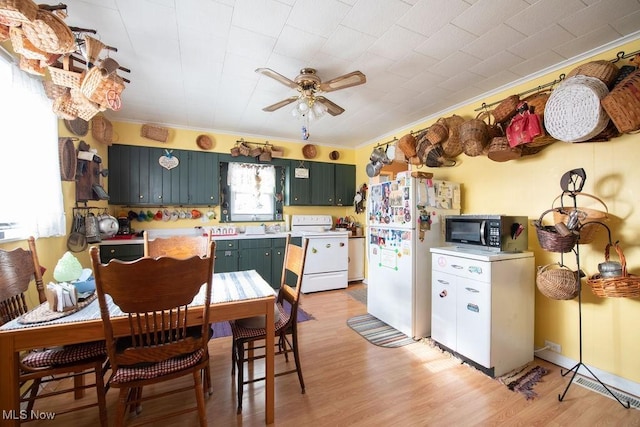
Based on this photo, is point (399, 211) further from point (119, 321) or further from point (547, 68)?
point (119, 321)

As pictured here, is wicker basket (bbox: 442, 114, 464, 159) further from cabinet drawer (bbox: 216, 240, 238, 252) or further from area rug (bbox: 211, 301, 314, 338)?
cabinet drawer (bbox: 216, 240, 238, 252)

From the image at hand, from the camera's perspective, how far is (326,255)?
431cm

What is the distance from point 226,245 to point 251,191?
111 cm

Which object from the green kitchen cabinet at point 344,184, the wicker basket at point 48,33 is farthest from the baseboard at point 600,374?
the wicker basket at point 48,33

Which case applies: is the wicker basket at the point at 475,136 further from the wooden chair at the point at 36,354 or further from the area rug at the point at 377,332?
the wooden chair at the point at 36,354

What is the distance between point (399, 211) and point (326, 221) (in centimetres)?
219

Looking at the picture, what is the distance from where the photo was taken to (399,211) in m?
2.83

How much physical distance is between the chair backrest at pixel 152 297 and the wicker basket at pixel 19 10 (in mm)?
1009

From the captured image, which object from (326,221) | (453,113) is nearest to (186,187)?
(326,221)

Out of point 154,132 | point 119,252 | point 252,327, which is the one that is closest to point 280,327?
point 252,327

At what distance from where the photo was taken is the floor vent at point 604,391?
1.78 m

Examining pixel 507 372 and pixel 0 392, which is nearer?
pixel 0 392

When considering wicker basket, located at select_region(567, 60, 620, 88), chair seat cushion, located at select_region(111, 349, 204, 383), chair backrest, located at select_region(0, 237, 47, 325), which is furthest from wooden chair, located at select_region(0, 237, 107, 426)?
wicker basket, located at select_region(567, 60, 620, 88)

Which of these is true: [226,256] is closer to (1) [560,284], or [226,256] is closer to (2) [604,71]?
(1) [560,284]
